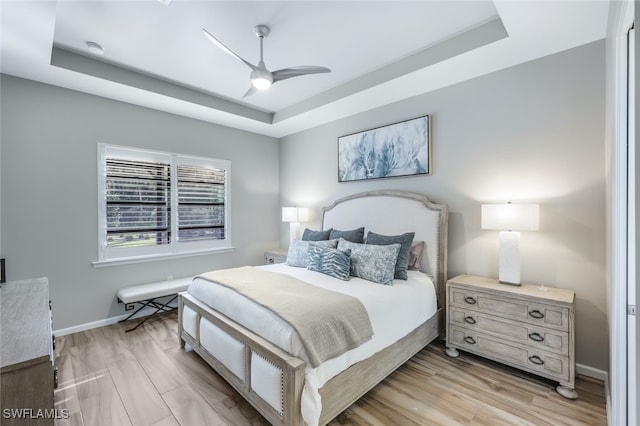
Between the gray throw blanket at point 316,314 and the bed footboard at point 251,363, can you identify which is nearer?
the bed footboard at point 251,363

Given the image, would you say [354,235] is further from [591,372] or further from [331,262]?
[591,372]

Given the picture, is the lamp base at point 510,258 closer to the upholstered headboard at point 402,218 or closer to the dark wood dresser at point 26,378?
the upholstered headboard at point 402,218

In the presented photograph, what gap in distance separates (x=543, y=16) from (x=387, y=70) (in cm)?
136

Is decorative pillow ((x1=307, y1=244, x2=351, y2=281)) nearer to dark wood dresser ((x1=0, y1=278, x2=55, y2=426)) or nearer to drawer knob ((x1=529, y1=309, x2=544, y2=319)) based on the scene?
drawer knob ((x1=529, y1=309, x2=544, y2=319))

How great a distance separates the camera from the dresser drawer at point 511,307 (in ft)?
7.02

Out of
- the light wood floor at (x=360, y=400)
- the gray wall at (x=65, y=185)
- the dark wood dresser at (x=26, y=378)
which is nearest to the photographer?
the dark wood dresser at (x=26, y=378)

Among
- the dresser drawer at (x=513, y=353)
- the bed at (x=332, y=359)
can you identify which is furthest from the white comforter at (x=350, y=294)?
the dresser drawer at (x=513, y=353)

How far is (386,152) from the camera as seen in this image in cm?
367

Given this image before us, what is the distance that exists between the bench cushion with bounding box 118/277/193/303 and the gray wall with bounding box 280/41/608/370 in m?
3.24

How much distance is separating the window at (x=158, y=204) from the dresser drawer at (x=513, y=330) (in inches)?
137

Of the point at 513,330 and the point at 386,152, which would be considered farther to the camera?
the point at 386,152

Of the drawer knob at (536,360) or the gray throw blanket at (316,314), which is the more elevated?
the gray throw blanket at (316,314)

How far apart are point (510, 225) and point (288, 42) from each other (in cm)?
259

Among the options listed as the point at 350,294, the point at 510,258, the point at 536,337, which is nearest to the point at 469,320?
the point at 536,337
